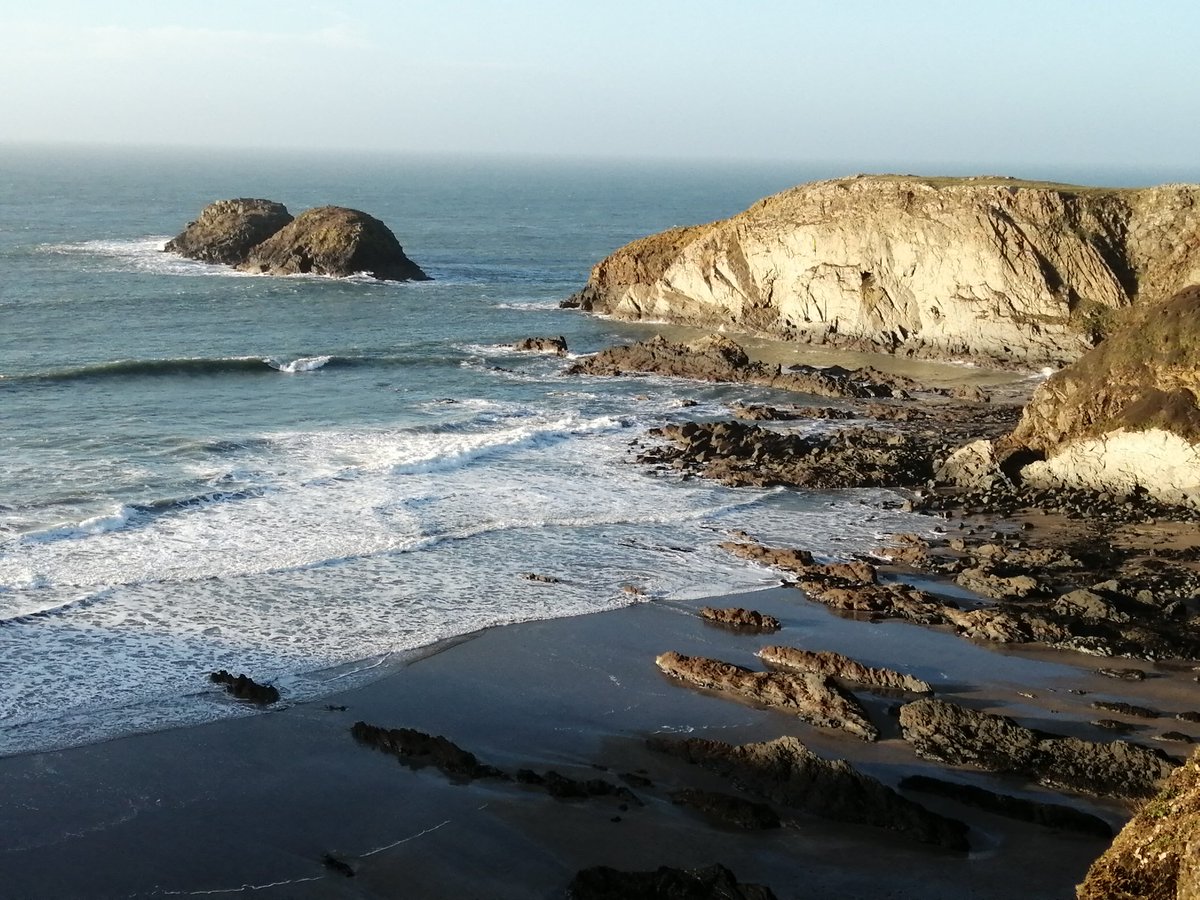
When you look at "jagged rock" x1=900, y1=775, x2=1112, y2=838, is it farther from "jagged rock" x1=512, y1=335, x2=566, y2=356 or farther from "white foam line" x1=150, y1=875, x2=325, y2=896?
"jagged rock" x1=512, y1=335, x2=566, y2=356

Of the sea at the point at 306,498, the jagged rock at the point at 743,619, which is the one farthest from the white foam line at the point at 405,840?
the jagged rock at the point at 743,619

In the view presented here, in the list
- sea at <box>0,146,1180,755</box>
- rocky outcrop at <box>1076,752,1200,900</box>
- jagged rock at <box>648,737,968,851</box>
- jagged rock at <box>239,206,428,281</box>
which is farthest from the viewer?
jagged rock at <box>239,206,428,281</box>

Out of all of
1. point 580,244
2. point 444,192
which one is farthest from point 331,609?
point 444,192

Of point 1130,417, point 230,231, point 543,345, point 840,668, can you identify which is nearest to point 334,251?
point 230,231

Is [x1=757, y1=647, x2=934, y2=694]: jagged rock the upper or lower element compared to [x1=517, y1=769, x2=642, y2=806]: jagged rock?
upper

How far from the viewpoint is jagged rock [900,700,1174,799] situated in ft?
48.0

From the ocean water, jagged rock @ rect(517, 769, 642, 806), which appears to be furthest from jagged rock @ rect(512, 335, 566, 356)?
jagged rock @ rect(517, 769, 642, 806)

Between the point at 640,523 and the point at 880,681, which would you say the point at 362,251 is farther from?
the point at 880,681

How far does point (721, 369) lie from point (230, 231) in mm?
38152

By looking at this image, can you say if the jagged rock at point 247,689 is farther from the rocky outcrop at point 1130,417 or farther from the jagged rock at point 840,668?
the rocky outcrop at point 1130,417

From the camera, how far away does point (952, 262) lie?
150ft

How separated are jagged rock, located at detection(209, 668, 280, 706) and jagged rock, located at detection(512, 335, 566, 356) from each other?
31.4m

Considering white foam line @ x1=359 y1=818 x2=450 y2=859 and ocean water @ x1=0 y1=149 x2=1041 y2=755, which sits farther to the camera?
ocean water @ x1=0 y1=149 x2=1041 y2=755

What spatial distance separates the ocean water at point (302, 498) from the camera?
18.5 meters
